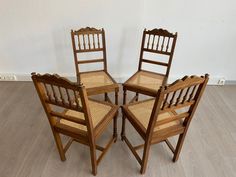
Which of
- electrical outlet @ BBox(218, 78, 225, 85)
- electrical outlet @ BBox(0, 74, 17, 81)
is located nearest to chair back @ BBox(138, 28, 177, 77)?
electrical outlet @ BBox(218, 78, 225, 85)

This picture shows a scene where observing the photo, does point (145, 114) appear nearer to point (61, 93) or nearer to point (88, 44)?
point (61, 93)

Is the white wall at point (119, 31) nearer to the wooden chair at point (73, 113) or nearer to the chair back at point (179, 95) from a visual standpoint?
the wooden chair at point (73, 113)

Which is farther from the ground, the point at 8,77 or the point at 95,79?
the point at 95,79

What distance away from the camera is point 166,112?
1.53 meters

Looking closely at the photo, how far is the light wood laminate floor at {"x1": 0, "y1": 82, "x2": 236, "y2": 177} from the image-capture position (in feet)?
5.71

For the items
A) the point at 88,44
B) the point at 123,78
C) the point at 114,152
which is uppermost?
the point at 88,44

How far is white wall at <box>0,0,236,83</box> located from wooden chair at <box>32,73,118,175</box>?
49.5 inches

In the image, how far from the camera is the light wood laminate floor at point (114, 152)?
1739 millimetres

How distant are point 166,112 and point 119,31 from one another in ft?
4.89

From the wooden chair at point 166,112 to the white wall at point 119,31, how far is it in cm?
123

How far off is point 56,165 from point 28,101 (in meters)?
1.17

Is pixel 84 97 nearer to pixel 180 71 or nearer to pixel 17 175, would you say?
pixel 17 175

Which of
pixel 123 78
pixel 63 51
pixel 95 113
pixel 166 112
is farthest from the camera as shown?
pixel 123 78

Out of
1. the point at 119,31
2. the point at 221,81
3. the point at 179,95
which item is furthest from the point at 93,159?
the point at 221,81
